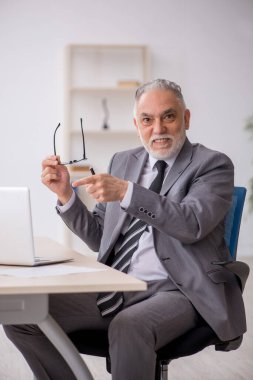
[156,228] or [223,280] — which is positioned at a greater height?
[156,228]

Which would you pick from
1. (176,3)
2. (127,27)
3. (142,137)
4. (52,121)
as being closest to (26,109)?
(52,121)

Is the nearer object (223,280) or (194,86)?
(223,280)

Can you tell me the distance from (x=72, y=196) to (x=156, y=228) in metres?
0.37

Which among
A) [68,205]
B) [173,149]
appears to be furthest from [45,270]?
[173,149]

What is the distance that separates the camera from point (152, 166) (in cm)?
246

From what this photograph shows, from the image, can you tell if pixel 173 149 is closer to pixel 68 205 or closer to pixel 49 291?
pixel 68 205

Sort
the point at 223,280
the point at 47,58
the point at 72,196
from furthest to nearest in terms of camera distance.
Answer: the point at 47,58
the point at 72,196
the point at 223,280

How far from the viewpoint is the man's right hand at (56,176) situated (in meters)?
2.23

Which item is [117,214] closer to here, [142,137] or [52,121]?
[142,137]

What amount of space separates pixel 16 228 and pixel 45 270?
143mm

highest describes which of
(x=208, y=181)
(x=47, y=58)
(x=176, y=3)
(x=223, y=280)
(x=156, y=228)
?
(x=176, y=3)

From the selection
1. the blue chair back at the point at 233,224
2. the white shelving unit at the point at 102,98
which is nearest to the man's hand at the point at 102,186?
the blue chair back at the point at 233,224

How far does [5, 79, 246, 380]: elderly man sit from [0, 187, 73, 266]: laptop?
0.17m

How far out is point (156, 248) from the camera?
85.5 inches
